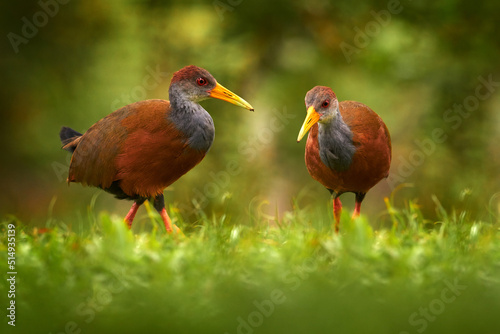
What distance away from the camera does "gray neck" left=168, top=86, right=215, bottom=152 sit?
4695mm

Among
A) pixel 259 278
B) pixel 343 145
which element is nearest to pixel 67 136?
pixel 343 145

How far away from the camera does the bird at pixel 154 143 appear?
466 cm

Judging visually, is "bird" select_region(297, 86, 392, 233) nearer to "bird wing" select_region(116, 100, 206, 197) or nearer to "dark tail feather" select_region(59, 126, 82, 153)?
"bird wing" select_region(116, 100, 206, 197)

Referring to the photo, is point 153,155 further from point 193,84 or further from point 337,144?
point 337,144

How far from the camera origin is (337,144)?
4.82 meters

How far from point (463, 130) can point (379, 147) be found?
3.40 m

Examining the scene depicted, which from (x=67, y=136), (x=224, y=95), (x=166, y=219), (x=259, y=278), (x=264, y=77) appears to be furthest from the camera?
(x=264, y=77)

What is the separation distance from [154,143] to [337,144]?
135cm

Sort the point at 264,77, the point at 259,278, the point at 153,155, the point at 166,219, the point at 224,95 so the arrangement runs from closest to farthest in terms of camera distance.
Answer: the point at 259,278, the point at 153,155, the point at 166,219, the point at 224,95, the point at 264,77

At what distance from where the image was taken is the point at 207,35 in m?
9.01

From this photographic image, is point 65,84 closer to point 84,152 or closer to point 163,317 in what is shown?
point 84,152

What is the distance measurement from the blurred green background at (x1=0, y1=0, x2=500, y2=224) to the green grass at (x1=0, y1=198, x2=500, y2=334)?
3280mm

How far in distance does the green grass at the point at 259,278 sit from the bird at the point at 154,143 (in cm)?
39

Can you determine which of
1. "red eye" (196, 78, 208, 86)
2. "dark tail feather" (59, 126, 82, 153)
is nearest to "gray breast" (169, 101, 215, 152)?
"red eye" (196, 78, 208, 86)
